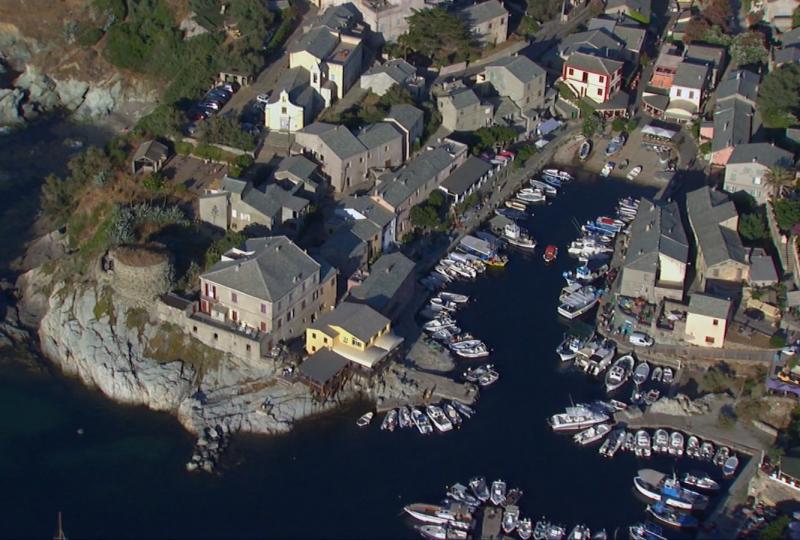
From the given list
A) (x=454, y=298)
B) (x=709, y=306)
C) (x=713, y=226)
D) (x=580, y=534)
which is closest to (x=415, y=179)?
(x=454, y=298)

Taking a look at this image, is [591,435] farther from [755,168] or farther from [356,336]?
[755,168]

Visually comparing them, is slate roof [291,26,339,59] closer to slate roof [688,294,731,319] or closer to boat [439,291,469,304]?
boat [439,291,469,304]

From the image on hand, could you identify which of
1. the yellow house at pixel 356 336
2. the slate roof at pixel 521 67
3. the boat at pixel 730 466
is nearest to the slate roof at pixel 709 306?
the boat at pixel 730 466

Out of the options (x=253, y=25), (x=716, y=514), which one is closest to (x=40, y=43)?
(x=253, y=25)

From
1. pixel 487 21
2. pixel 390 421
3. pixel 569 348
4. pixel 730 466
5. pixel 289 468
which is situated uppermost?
pixel 487 21

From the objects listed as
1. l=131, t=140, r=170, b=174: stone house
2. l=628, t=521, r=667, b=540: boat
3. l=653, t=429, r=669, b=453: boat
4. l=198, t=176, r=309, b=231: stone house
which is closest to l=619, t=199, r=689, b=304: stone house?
l=653, t=429, r=669, b=453: boat

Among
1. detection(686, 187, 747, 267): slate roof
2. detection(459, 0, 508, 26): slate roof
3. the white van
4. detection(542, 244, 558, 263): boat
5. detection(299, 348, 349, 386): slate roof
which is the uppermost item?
detection(459, 0, 508, 26): slate roof
